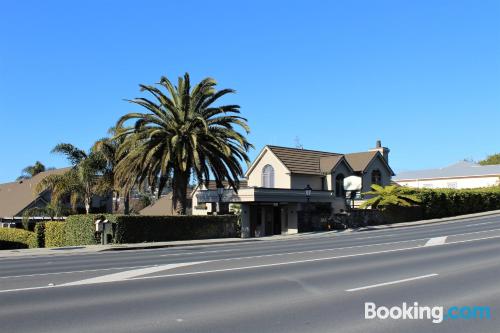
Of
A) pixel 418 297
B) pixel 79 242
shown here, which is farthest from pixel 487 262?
pixel 79 242

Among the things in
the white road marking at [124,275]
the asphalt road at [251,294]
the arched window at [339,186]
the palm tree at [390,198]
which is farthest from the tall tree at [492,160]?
the white road marking at [124,275]

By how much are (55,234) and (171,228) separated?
7.95m

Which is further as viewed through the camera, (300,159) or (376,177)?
(376,177)

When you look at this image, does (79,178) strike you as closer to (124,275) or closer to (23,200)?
(23,200)

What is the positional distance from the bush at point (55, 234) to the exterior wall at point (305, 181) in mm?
18115

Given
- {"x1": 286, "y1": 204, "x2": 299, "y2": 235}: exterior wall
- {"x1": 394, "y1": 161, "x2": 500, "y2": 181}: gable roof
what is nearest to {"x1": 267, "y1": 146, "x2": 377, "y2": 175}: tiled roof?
{"x1": 286, "y1": 204, "x2": 299, "y2": 235}: exterior wall

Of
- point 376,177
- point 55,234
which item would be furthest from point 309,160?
point 55,234

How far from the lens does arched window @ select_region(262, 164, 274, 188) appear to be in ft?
149

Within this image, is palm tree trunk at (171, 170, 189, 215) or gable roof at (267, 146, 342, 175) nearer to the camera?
palm tree trunk at (171, 170, 189, 215)

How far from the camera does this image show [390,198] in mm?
45469

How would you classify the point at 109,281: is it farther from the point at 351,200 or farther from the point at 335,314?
the point at 351,200

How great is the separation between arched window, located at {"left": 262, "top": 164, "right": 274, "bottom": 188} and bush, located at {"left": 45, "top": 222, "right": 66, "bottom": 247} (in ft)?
57.8

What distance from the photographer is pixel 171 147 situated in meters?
32.7

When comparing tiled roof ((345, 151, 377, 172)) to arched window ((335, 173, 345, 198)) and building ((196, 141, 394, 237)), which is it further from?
arched window ((335, 173, 345, 198))
